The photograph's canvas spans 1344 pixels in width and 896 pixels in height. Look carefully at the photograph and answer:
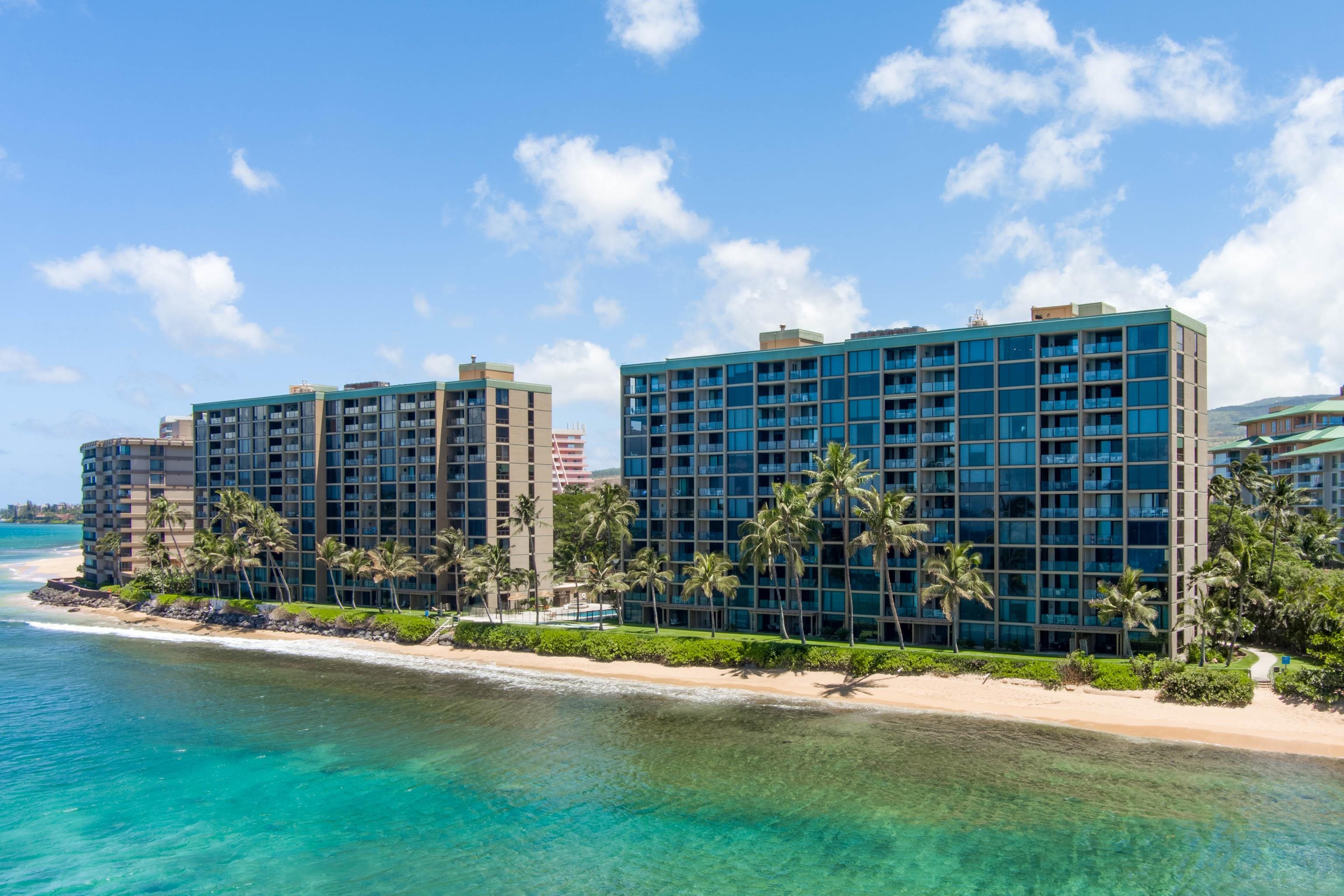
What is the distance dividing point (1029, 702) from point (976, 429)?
88.6 feet

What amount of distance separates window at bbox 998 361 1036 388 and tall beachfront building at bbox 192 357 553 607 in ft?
217

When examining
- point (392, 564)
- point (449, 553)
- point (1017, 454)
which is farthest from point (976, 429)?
point (392, 564)

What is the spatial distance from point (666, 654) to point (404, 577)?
47.4 metres

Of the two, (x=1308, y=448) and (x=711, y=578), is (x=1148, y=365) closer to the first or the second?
(x=711, y=578)

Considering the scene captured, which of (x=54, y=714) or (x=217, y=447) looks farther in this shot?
(x=217, y=447)

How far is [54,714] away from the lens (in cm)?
8431

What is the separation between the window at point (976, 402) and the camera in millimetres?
90688

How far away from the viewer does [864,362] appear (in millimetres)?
97625

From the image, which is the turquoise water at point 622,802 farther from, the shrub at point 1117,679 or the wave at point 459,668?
the shrub at point 1117,679

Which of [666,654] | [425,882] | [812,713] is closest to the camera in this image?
[425,882]

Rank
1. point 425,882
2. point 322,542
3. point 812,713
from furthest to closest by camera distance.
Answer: point 322,542, point 812,713, point 425,882

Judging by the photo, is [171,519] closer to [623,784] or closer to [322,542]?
[322,542]

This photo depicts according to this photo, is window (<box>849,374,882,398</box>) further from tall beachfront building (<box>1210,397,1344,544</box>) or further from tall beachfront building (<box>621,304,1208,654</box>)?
tall beachfront building (<box>1210,397,1344,544</box>)

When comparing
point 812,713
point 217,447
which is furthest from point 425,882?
point 217,447
